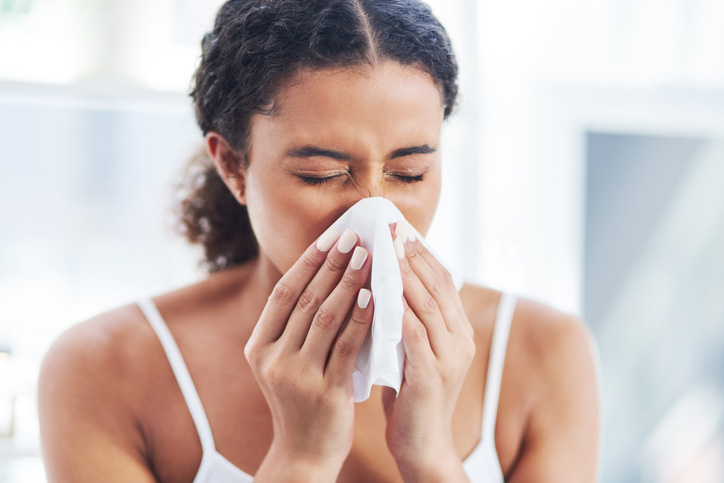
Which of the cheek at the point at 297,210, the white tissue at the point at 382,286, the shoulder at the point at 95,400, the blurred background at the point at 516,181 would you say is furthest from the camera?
the blurred background at the point at 516,181

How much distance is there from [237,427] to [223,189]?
0.46 meters

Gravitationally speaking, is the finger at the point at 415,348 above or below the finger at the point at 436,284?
below

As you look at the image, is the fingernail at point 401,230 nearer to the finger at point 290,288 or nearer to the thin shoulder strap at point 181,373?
the finger at point 290,288

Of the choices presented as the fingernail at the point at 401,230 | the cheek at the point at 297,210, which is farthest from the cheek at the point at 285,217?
the fingernail at the point at 401,230

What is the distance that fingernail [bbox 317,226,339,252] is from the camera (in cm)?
77

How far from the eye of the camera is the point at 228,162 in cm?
97

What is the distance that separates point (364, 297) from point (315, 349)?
0.10m

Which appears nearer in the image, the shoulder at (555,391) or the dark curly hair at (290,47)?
the dark curly hair at (290,47)

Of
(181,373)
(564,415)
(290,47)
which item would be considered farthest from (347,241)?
(564,415)

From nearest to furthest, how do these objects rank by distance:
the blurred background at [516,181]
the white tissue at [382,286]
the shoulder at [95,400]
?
the white tissue at [382,286]
the shoulder at [95,400]
the blurred background at [516,181]

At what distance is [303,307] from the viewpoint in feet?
2.60

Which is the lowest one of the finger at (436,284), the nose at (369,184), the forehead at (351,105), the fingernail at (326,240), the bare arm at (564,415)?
the bare arm at (564,415)

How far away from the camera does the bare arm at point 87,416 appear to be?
36.3 inches

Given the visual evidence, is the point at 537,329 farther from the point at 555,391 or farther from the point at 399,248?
the point at 399,248
